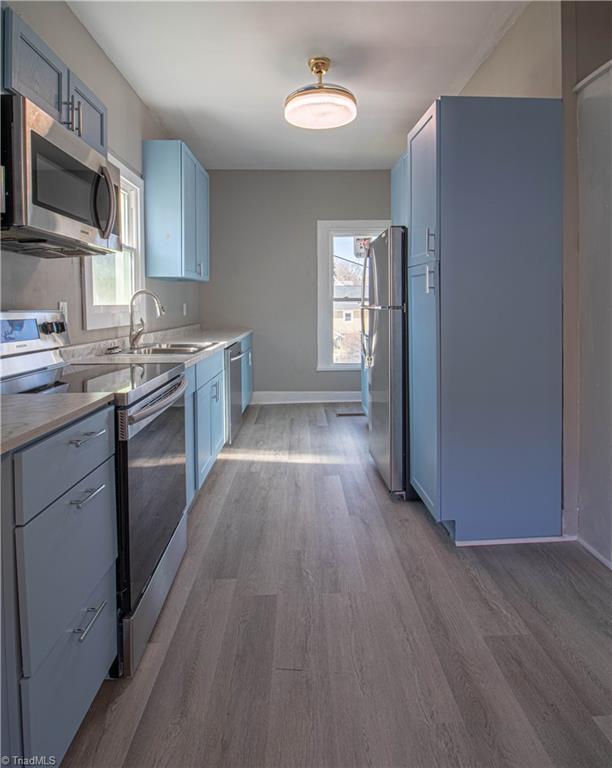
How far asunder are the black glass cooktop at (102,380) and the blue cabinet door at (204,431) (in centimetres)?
81

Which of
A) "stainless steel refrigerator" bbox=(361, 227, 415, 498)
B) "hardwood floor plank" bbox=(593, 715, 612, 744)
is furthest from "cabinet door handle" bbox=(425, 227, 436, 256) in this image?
"hardwood floor plank" bbox=(593, 715, 612, 744)

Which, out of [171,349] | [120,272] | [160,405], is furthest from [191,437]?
[120,272]

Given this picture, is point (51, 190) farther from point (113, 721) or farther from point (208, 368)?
point (208, 368)

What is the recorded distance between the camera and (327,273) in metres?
6.71

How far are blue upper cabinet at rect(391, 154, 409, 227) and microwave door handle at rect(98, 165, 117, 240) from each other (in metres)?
1.56

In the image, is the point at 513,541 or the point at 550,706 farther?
the point at 513,541

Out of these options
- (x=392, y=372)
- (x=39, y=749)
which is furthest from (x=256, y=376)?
(x=39, y=749)

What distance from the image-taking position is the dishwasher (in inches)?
178

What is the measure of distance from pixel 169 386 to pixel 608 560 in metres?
1.96

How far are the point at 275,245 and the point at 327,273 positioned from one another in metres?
0.67

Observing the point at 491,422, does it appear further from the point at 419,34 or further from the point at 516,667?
the point at 419,34

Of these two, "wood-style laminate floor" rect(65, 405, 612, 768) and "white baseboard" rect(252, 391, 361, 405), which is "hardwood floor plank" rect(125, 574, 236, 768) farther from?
"white baseboard" rect(252, 391, 361, 405)

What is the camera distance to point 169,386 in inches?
89.7

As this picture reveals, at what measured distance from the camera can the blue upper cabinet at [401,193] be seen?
10.6 ft
